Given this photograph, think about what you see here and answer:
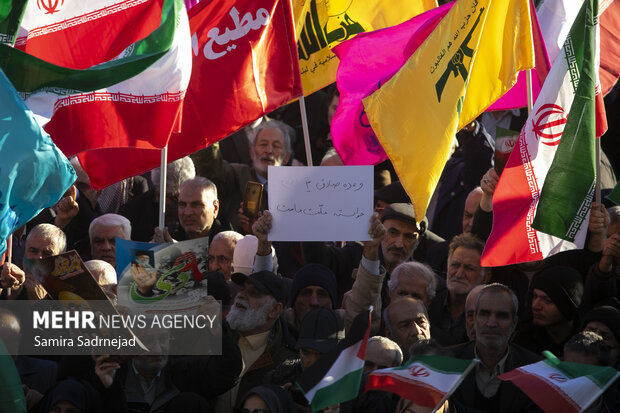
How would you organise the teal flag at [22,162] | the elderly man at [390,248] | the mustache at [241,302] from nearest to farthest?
the teal flag at [22,162] < the mustache at [241,302] < the elderly man at [390,248]

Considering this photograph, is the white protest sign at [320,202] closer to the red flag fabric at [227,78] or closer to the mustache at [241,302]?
the mustache at [241,302]

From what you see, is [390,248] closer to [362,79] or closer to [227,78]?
[362,79]

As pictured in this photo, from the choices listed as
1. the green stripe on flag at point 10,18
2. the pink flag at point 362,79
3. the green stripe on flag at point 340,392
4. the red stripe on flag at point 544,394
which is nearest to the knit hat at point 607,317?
the red stripe on flag at point 544,394

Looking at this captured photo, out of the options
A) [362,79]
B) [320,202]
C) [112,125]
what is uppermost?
[112,125]

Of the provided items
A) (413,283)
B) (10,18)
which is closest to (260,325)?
(413,283)

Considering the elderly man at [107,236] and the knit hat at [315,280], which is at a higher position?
the elderly man at [107,236]

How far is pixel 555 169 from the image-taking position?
8891mm

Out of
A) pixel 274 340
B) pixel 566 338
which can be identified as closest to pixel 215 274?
pixel 274 340

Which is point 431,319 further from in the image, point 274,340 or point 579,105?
point 579,105

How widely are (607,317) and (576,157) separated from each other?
1.02 m

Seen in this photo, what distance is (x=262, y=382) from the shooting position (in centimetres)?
888

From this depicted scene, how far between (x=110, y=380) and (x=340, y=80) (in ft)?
9.94

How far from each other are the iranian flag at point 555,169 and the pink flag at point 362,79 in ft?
4.71

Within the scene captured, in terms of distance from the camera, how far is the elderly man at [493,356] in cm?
828
